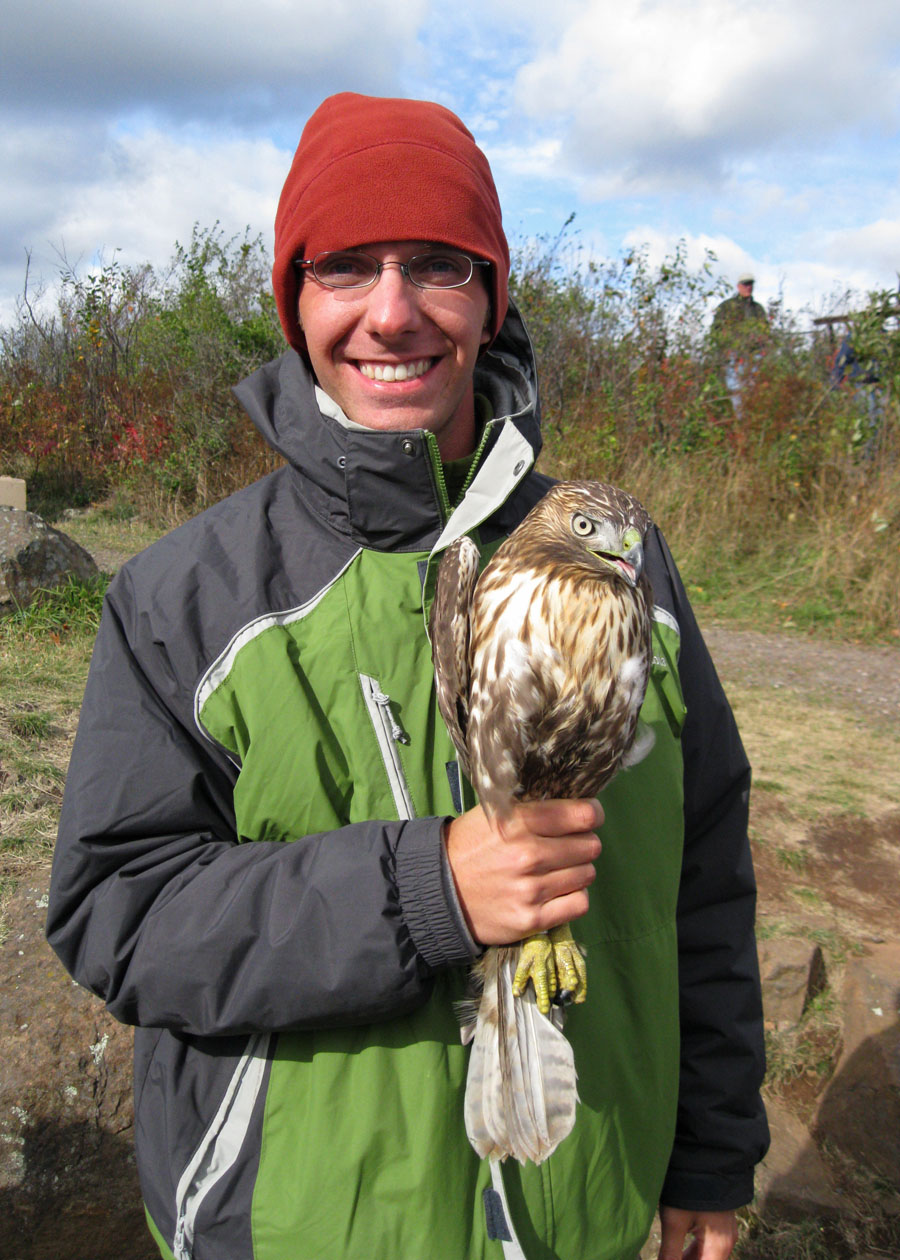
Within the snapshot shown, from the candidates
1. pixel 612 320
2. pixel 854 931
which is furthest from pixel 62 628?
pixel 612 320

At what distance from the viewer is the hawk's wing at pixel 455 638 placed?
150 cm

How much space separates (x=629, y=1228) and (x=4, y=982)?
258 centimetres

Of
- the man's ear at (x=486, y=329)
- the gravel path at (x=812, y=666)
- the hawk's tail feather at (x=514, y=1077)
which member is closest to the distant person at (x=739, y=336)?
the gravel path at (x=812, y=666)

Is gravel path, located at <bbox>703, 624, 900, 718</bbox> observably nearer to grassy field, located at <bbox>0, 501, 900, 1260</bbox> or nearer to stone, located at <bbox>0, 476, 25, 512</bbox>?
grassy field, located at <bbox>0, 501, 900, 1260</bbox>

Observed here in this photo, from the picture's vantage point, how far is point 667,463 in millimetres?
10977

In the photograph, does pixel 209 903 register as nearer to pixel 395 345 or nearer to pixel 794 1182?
pixel 395 345

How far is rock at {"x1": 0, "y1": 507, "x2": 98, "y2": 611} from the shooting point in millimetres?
7410

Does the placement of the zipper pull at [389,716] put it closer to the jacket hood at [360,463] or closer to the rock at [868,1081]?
the jacket hood at [360,463]

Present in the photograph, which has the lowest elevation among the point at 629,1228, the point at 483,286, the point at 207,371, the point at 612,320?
the point at 629,1228

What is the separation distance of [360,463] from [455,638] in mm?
439

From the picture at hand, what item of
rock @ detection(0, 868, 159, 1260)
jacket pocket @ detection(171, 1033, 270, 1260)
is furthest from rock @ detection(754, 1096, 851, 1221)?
jacket pocket @ detection(171, 1033, 270, 1260)

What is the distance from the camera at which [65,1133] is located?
2949 mm

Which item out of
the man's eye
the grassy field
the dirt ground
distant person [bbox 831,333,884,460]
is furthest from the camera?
distant person [bbox 831,333,884,460]

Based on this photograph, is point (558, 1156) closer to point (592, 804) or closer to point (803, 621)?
point (592, 804)
